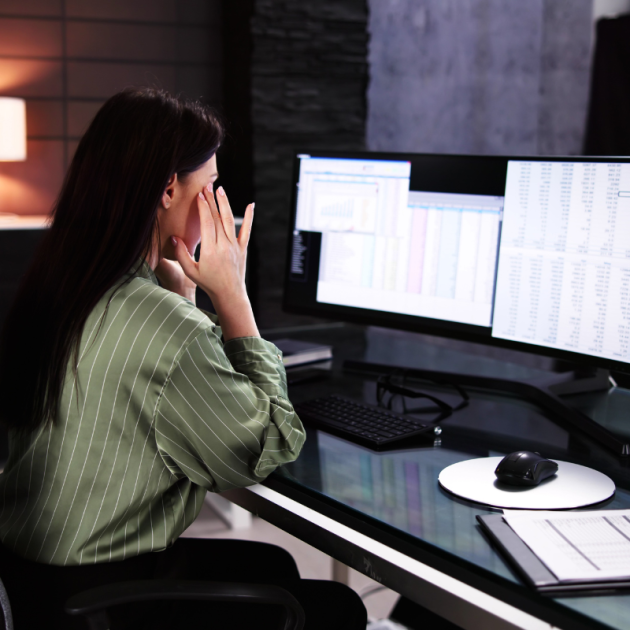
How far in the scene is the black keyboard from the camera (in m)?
1.24

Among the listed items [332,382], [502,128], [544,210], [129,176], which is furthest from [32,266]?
[502,128]

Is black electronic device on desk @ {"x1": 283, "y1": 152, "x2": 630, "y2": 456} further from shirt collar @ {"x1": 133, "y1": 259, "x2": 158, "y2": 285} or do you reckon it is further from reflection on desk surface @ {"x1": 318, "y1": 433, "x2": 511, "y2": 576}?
shirt collar @ {"x1": 133, "y1": 259, "x2": 158, "y2": 285}

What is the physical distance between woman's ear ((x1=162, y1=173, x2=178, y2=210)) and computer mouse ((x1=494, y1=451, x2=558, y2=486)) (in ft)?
2.08

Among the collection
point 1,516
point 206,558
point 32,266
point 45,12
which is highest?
point 45,12

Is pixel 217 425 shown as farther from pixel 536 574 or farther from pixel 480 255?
pixel 480 255

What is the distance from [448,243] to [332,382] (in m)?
0.39

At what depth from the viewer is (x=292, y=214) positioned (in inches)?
68.7

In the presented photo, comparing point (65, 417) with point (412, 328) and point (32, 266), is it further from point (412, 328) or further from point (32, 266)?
point (412, 328)

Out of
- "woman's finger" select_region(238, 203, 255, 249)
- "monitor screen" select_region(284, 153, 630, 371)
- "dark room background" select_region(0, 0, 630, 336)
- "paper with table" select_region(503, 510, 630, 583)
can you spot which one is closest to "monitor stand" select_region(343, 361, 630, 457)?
"monitor screen" select_region(284, 153, 630, 371)

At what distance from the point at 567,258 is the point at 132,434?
0.82 m

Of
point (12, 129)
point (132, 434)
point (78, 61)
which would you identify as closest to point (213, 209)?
point (132, 434)

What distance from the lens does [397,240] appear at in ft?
5.15

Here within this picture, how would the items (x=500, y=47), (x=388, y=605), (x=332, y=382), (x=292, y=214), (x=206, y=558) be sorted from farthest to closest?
(x=500, y=47) → (x=388, y=605) → (x=292, y=214) → (x=332, y=382) → (x=206, y=558)

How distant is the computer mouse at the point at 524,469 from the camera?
3.37 ft
